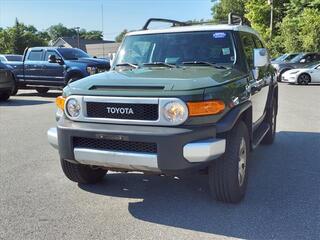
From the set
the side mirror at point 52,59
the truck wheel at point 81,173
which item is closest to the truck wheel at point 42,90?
the side mirror at point 52,59

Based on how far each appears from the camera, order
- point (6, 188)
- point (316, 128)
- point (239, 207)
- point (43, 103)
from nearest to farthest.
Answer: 1. point (239, 207)
2. point (6, 188)
3. point (316, 128)
4. point (43, 103)

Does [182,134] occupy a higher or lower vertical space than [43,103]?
higher

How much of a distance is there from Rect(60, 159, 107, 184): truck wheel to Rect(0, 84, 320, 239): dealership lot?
0.11 metres

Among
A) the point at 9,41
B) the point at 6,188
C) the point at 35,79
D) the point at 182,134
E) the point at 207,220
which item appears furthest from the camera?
the point at 9,41

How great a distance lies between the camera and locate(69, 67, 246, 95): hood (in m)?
4.19

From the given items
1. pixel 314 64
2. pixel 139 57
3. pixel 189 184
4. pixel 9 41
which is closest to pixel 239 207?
pixel 189 184

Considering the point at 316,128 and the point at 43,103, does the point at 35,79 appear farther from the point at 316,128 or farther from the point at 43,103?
the point at 316,128

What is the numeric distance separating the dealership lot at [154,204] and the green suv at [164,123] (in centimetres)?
30

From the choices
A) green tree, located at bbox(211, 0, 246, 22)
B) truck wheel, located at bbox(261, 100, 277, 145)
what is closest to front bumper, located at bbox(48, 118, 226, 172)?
truck wheel, located at bbox(261, 100, 277, 145)

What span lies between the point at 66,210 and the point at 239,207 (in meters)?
1.77

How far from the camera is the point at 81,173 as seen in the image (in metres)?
5.12

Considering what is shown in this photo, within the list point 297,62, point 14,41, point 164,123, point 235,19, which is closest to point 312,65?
point 297,62

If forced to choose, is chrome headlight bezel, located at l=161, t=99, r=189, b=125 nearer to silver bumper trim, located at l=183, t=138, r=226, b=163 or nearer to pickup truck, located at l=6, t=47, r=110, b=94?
silver bumper trim, located at l=183, t=138, r=226, b=163

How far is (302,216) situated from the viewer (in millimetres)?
4375
